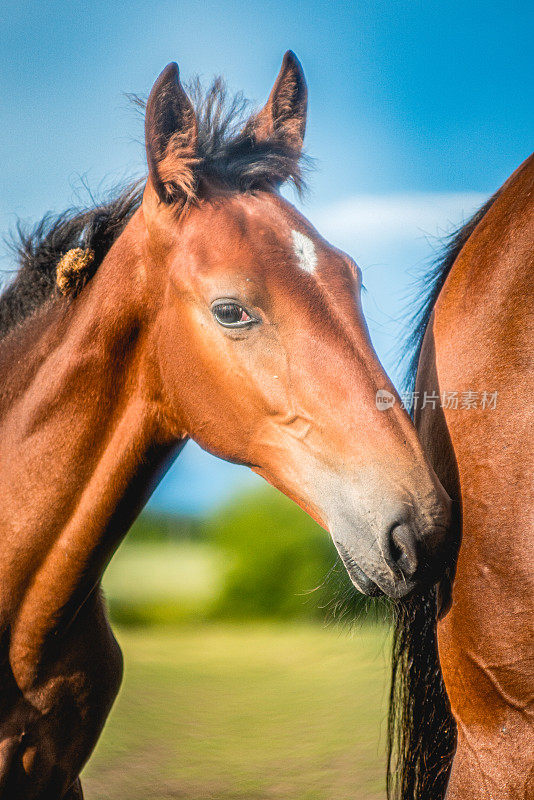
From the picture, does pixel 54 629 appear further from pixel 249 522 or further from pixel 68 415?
pixel 249 522

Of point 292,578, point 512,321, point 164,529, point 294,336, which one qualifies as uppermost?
point 294,336

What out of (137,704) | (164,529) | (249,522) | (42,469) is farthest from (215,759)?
(42,469)

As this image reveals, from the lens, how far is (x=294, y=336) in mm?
1844

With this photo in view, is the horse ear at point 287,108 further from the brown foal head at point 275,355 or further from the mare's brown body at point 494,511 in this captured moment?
the mare's brown body at point 494,511

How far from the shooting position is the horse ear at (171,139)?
2.05 m

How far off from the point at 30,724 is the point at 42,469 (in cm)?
90

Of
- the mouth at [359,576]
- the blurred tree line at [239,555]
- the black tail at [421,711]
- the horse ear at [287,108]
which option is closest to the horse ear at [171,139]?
the horse ear at [287,108]

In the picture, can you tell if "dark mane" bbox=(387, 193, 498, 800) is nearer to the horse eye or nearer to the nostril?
the nostril

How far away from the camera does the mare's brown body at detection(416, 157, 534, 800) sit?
1616mm

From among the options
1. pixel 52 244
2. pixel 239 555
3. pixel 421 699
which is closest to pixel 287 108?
pixel 52 244

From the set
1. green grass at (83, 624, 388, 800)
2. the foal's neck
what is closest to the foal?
the foal's neck

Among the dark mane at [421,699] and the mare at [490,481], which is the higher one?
the mare at [490,481]

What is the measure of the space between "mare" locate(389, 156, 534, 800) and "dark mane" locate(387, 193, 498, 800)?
0.44 metres

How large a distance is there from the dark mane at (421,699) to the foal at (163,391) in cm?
69
